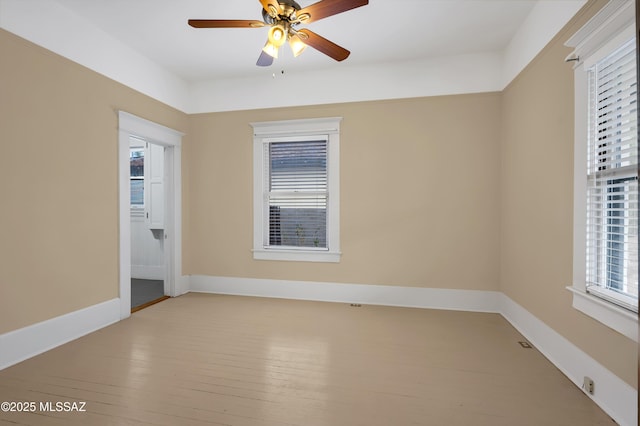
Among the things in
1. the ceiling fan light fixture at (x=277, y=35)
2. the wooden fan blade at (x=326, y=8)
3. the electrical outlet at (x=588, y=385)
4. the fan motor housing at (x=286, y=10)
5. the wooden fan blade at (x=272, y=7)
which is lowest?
the electrical outlet at (x=588, y=385)

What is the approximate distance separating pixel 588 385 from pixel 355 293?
255 cm

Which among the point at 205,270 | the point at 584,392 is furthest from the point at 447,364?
the point at 205,270

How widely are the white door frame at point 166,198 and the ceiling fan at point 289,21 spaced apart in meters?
1.87

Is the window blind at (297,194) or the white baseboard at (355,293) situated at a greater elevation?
the window blind at (297,194)

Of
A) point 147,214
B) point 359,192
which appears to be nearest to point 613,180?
point 359,192

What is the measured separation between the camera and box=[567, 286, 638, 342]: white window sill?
177 centimetres

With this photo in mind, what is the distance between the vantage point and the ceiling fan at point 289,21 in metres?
2.19

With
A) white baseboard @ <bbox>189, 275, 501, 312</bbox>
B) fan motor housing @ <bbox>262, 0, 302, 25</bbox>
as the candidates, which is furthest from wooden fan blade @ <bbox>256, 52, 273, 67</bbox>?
white baseboard @ <bbox>189, 275, 501, 312</bbox>

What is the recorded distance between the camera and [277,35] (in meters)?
2.37

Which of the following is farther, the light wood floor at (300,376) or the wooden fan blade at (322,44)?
the wooden fan blade at (322,44)

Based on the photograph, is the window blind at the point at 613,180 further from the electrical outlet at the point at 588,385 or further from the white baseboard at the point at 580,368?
the electrical outlet at the point at 588,385

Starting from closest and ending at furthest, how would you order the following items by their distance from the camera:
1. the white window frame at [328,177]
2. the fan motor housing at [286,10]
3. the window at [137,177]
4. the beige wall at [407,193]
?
the fan motor housing at [286,10]
the beige wall at [407,193]
the white window frame at [328,177]
the window at [137,177]

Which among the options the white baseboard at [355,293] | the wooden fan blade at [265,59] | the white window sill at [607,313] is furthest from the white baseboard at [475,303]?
Answer: the wooden fan blade at [265,59]

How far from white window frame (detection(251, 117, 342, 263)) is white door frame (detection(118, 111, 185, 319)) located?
1.12m
